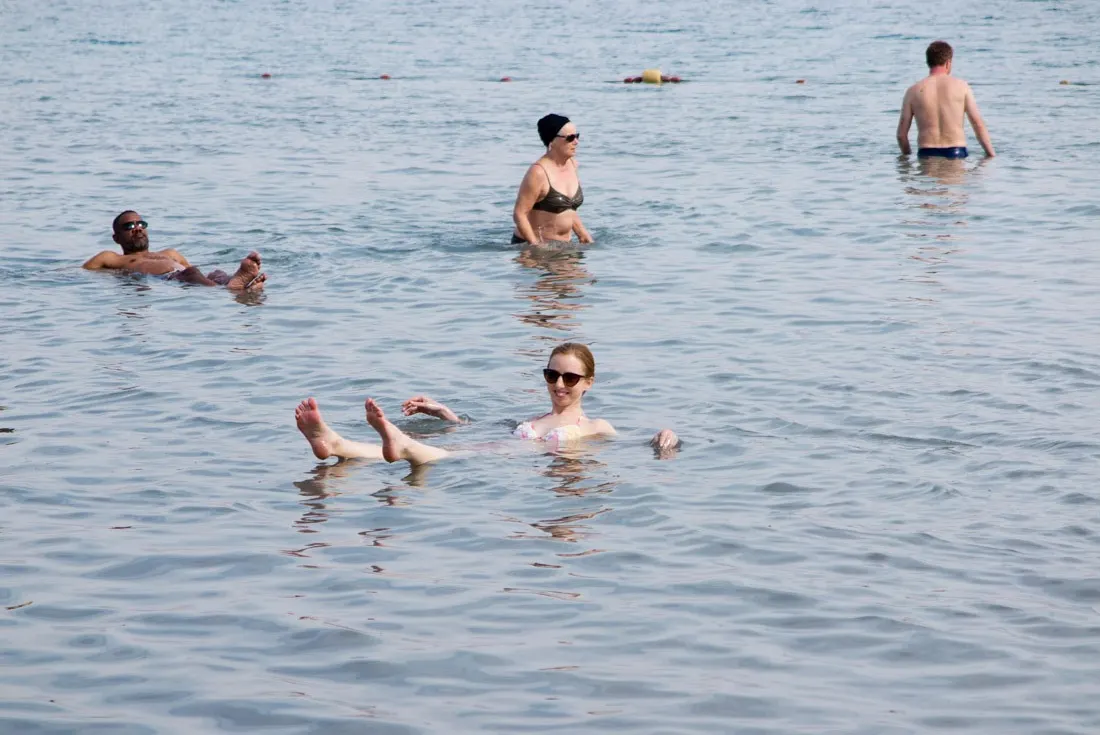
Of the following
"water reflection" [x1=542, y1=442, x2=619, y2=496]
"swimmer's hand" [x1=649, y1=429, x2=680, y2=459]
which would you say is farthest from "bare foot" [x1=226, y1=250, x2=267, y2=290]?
"swimmer's hand" [x1=649, y1=429, x2=680, y2=459]

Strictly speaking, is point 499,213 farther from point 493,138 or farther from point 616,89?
point 616,89

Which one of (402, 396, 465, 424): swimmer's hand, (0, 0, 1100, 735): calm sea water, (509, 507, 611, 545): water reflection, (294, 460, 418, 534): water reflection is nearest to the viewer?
(0, 0, 1100, 735): calm sea water

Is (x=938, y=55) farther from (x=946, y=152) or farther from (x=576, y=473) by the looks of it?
(x=576, y=473)

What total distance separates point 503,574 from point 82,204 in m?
13.2

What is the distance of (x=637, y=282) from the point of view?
14492 mm

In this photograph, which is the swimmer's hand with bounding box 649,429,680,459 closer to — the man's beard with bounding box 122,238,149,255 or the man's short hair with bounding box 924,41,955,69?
the man's beard with bounding box 122,238,149,255

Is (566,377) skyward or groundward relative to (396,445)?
skyward

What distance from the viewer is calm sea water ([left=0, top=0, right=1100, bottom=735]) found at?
20.4 feet

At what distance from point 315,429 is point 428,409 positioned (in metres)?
1.15

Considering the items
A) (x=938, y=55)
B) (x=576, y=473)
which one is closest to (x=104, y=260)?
(x=576, y=473)

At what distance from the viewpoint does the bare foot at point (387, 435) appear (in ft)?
27.5

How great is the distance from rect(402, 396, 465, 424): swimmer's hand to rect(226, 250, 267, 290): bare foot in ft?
14.3

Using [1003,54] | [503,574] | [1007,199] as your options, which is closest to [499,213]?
[1007,199]

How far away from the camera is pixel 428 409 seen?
9.74 m
